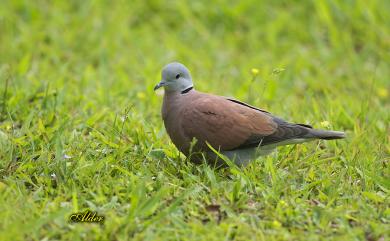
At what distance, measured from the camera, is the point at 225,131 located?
16.8 feet

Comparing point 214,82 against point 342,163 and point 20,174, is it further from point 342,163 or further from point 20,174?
point 20,174

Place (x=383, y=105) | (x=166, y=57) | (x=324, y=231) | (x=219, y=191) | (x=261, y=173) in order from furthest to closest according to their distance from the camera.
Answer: (x=166, y=57)
(x=383, y=105)
(x=261, y=173)
(x=219, y=191)
(x=324, y=231)

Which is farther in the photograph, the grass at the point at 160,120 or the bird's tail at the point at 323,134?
the bird's tail at the point at 323,134

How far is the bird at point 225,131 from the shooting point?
5098mm

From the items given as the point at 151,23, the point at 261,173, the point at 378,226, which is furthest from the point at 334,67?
the point at 378,226

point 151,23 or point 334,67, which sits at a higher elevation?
point 151,23

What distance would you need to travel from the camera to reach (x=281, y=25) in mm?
9148

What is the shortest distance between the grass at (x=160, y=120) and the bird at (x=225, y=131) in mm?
145

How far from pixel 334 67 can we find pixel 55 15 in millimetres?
3520

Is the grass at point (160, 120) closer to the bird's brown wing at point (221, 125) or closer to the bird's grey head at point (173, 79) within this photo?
the bird's brown wing at point (221, 125)

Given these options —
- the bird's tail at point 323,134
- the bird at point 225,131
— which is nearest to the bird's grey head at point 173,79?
the bird at point 225,131

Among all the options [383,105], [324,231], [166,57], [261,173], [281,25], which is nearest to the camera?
[324,231]

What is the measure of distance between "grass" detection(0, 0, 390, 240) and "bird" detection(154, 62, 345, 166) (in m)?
0.15

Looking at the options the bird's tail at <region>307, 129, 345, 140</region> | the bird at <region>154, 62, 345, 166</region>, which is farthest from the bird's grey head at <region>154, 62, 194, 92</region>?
the bird's tail at <region>307, 129, 345, 140</region>
